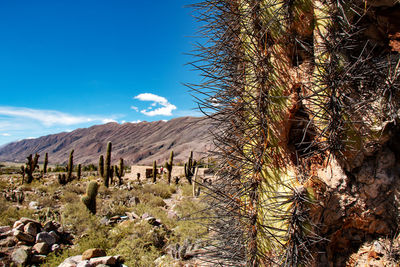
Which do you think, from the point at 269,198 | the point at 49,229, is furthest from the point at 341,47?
the point at 49,229

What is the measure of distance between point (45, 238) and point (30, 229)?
66cm

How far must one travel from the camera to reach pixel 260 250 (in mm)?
1489

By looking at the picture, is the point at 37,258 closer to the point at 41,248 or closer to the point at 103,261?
the point at 41,248

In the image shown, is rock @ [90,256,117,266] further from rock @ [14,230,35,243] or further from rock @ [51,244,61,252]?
rock @ [14,230,35,243]

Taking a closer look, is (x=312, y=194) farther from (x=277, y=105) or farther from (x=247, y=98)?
(x=247, y=98)

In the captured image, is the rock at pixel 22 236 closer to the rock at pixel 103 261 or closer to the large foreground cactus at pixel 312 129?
the rock at pixel 103 261

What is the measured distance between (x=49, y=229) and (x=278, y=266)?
7823 mm

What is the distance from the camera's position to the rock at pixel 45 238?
6.05 metres

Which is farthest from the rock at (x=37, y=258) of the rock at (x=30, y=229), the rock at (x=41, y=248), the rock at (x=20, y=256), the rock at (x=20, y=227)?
the rock at (x=20, y=227)

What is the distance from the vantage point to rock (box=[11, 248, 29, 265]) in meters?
5.00

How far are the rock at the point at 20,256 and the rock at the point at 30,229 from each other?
40.3 inches

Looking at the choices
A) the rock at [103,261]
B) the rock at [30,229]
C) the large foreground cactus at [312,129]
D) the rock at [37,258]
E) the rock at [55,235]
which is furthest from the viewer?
the rock at [55,235]

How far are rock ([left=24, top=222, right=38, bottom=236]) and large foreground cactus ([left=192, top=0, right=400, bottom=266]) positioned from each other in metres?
7.24

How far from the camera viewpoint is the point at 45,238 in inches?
241
